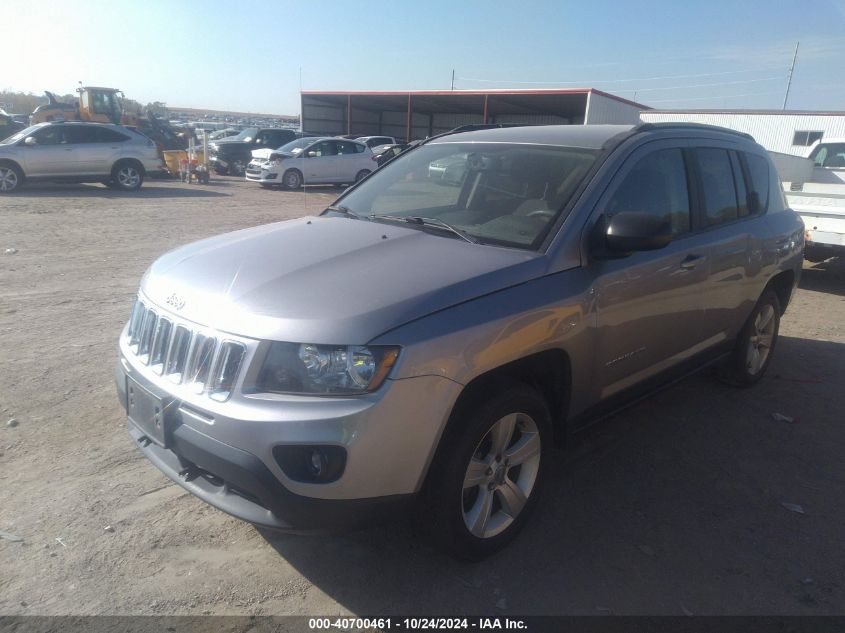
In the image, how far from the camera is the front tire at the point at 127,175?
1689 cm

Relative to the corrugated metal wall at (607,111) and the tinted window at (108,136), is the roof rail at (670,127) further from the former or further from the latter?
the corrugated metal wall at (607,111)

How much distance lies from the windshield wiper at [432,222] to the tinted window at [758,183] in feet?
8.43

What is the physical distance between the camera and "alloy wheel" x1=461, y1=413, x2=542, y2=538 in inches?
Result: 111

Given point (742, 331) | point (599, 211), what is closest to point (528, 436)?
point (599, 211)

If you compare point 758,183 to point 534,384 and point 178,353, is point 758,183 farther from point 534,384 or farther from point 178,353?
point 178,353

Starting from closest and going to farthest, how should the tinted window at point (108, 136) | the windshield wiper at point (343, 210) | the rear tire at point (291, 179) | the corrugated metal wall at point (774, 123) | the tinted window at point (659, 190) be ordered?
the tinted window at point (659, 190) < the windshield wiper at point (343, 210) < the tinted window at point (108, 136) < the rear tire at point (291, 179) < the corrugated metal wall at point (774, 123)

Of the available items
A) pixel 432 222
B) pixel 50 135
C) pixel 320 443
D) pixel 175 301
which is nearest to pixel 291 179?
pixel 50 135

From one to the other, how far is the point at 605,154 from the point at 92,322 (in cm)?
486

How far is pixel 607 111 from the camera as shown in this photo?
27969 millimetres

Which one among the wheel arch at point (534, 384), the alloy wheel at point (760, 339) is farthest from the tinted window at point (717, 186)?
the wheel arch at point (534, 384)

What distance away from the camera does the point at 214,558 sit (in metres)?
2.91

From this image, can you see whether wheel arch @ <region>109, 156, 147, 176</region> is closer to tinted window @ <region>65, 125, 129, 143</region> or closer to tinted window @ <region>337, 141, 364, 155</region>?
tinted window @ <region>65, 125, 129, 143</region>

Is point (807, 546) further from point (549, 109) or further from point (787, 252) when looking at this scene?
point (549, 109)

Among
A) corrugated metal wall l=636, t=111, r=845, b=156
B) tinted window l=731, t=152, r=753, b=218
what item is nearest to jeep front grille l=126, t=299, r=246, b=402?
tinted window l=731, t=152, r=753, b=218
